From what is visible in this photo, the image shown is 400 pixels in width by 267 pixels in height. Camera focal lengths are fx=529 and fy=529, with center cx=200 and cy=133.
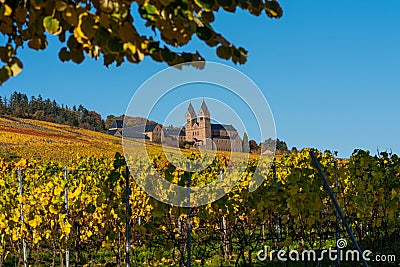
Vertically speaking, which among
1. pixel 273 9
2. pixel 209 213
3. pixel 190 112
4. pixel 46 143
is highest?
pixel 46 143

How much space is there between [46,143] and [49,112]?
97.9 ft

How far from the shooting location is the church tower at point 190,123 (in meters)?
4.66

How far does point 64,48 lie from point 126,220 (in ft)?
11.3

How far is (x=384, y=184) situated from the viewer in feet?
22.3

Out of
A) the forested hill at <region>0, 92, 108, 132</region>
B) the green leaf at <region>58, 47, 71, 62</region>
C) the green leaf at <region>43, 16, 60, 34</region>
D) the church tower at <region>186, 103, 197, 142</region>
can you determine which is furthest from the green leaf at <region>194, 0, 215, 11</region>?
the forested hill at <region>0, 92, 108, 132</region>

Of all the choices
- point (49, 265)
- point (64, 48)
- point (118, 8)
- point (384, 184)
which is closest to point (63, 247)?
point (49, 265)

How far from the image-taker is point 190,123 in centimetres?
532

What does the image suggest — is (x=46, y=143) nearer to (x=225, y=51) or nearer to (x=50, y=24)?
(x=50, y=24)

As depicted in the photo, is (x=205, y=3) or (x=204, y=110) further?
(x=204, y=110)

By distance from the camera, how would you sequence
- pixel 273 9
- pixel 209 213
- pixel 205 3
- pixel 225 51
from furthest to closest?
pixel 209 213
pixel 273 9
pixel 225 51
pixel 205 3

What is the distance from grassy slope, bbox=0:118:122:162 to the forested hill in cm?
1114

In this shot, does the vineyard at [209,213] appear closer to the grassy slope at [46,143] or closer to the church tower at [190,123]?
the church tower at [190,123]

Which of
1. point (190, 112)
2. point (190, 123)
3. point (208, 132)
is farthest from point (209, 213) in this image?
point (190, 112)

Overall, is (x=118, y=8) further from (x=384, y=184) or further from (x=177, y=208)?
(x=384, y=184)
